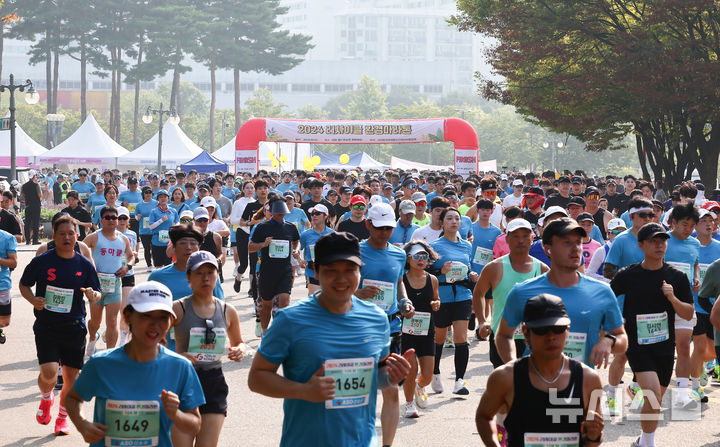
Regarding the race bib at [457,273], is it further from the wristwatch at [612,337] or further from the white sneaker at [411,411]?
the wristwatch at [612,337]

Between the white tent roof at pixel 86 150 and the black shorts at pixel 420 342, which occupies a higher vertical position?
the white tent roof at pixel 86 150

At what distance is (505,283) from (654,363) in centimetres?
125

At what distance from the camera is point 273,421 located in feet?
28.2

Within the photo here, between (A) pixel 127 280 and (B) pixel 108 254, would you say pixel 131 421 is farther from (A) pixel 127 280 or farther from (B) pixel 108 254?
(A) pixel 127 280

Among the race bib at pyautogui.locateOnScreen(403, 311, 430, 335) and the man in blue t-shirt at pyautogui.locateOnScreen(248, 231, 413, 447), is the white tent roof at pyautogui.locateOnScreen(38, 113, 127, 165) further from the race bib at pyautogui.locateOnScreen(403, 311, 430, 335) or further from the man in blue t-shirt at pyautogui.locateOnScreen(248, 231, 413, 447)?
the man in blue t-shirt at pyautogui.locateOnScreen(248, 231, 413, 447)

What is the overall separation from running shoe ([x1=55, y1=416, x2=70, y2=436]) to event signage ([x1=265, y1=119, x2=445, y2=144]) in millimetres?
34361

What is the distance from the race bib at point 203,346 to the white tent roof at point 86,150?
43.8m

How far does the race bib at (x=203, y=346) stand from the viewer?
6312 millimetres

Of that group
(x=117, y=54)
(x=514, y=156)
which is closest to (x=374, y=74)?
(x=514, y=156)

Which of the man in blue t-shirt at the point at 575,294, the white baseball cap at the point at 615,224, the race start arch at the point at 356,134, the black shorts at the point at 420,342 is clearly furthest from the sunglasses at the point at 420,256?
the race start arch at the point at 356,134

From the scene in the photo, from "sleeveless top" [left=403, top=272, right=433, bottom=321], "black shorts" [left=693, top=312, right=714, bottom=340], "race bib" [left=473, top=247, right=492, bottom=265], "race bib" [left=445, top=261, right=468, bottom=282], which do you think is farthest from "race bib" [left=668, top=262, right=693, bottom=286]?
"race bib" [left=473, top=247, right=492, bottom=265]

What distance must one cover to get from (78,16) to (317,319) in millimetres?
73793

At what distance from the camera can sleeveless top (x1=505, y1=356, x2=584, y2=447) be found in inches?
166

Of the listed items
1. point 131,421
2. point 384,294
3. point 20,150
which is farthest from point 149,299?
point 20,150
